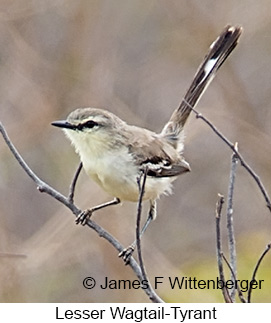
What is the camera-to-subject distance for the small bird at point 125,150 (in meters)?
3.36

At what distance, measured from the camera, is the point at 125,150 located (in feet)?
11.6

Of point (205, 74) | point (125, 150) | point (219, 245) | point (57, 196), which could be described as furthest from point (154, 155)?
point (219, 245)

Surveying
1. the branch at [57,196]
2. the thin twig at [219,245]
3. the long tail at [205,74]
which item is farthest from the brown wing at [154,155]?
the thin twig at [219,245]

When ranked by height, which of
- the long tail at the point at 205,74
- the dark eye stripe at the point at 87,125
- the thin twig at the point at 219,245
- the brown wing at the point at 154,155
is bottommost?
the thin twig at the point at 219,245

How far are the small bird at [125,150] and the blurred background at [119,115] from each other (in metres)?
1.05

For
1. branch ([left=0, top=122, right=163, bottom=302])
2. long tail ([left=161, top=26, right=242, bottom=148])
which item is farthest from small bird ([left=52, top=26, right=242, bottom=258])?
branch ([left=0, top=122, right=163, bottom=302])

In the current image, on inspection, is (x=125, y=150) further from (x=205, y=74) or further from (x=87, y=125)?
(x=205, y=74)

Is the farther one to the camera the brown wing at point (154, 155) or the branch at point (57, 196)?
the brown wing at point (154, 155)

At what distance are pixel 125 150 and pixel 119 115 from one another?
6.16 ft

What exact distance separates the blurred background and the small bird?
1053mm

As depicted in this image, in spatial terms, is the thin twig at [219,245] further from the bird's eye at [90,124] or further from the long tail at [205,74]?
the long tail at [205,74]

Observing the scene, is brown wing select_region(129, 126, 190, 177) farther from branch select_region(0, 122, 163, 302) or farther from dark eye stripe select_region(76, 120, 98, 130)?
branch select_region(0, 122, 163, 302)

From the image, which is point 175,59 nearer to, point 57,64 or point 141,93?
→ point 141,93

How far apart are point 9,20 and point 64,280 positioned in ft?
5.81
